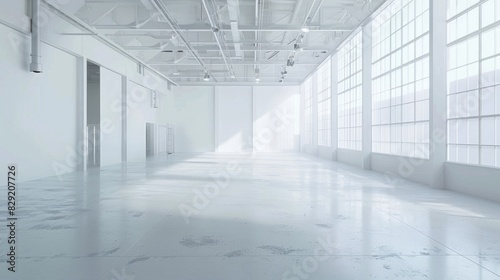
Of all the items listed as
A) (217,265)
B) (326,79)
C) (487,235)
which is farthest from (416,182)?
(326,79)

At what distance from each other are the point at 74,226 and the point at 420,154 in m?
12.8

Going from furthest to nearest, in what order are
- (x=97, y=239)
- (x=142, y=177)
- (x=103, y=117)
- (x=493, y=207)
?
(x=103, y=117) → (x=142, y=177) → (x=493, y=207) → (x=97, y=239)

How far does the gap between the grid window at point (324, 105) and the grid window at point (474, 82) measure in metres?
16.0

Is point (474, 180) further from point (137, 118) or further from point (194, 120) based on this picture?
point (194, 120)

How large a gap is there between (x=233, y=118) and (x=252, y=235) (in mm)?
33579

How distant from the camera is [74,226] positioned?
7.40m

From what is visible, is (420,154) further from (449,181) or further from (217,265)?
(217,265)

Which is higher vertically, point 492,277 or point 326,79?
point 326,79

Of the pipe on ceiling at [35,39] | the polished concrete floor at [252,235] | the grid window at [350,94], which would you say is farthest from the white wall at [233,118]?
the polished concrete floor at [252,235]

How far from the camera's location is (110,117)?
2298cm

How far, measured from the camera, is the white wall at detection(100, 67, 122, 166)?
22.1 meters

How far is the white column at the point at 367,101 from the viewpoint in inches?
784

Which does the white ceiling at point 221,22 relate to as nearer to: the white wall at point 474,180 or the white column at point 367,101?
the white column at point 367,101

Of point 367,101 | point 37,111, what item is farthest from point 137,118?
point 367,101
